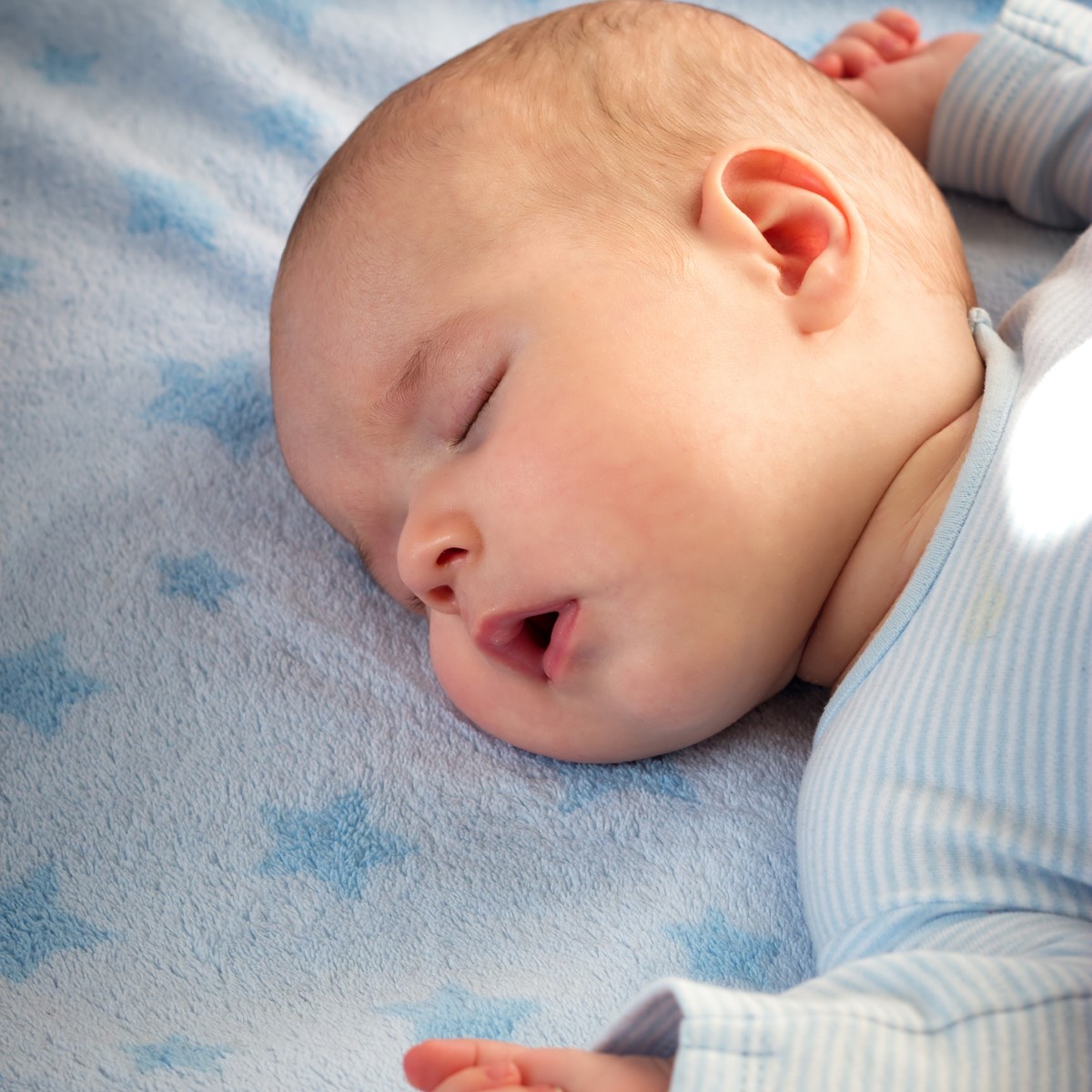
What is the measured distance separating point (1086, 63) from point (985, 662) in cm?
95

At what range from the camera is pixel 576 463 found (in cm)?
96

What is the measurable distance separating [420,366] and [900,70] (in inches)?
37.0

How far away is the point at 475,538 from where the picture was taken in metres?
1.00

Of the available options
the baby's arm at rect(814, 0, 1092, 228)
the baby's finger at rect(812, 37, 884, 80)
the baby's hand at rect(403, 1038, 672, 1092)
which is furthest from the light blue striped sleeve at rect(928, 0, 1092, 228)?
the baby's hand at rect(403, 1038, 672, 1092)

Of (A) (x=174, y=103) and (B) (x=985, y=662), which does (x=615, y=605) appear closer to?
(B) (x=985, y=662)

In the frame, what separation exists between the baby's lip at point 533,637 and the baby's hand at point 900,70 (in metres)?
0.91

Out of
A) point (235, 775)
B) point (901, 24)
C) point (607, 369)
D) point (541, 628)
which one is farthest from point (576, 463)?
point (901, 24)

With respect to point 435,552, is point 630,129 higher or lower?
higher

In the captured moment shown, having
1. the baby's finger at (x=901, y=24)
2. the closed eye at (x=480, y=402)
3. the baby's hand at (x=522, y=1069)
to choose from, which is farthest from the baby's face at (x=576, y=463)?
the baby's finger at (x=901, y=24)

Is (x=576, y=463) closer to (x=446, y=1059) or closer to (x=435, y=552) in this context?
(x=435, y=552)

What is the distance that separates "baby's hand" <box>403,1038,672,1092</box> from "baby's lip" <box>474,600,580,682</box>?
12.9 inches

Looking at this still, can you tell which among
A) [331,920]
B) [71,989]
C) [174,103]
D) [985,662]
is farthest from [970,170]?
[71,989]

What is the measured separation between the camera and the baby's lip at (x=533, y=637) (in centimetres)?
100

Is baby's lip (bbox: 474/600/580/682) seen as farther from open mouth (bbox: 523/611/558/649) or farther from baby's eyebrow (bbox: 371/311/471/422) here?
baby's eyebrow (bbox: 371/311/471/422)
